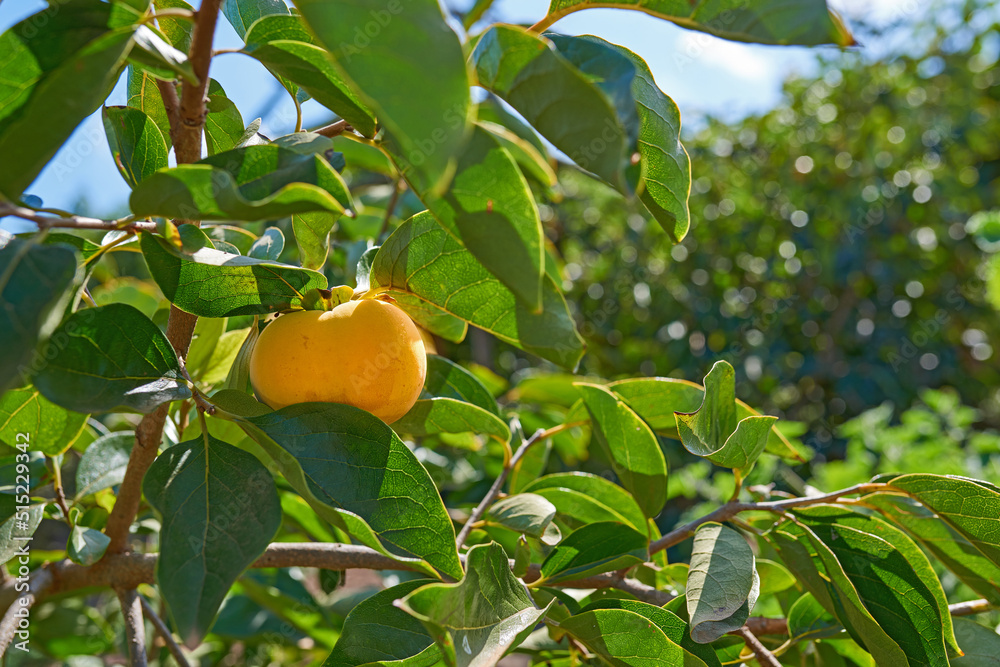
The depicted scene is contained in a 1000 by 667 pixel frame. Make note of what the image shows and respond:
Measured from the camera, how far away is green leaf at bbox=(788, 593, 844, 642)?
21.8 inches

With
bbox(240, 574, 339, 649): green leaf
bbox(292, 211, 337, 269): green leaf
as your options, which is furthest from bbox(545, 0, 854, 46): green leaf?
bbox(240, 574, 339, 649): green leaf

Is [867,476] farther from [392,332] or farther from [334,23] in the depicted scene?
[334,23]

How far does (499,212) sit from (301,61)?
14cm

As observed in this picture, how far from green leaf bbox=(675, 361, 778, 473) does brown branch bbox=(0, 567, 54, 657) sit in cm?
46

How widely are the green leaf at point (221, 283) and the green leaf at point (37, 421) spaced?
0.13 m

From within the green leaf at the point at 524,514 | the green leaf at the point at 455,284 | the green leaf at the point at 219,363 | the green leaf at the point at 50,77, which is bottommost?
the green leaf at the point at 524,514

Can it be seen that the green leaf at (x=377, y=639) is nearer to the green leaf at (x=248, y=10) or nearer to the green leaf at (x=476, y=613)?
the green leaf at (x=476, y=613)

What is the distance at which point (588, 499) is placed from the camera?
579mm

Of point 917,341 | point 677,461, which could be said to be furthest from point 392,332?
point 917,341

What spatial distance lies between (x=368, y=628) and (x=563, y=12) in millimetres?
360

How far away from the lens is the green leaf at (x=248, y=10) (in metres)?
0.44

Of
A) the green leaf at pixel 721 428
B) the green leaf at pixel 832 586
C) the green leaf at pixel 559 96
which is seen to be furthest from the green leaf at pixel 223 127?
the green leaf at pixel 832 586

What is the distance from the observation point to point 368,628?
0.42 metres

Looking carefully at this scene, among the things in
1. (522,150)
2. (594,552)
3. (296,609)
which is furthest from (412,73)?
(296,609)
